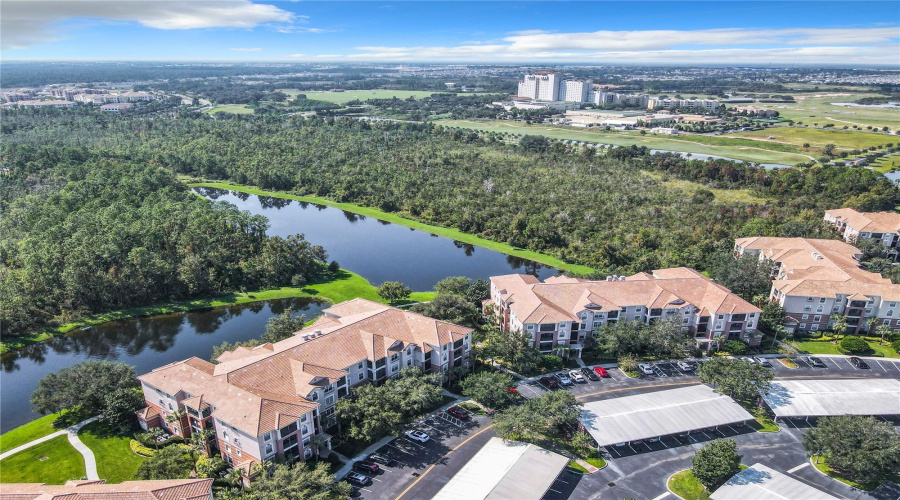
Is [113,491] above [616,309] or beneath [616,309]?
above

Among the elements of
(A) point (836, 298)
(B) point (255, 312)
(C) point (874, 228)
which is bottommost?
(B) point (255, 312)

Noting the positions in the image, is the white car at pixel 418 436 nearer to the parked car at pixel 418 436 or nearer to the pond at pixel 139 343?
the parked car at pixel 418 436

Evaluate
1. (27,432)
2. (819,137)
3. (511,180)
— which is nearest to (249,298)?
(27,432)

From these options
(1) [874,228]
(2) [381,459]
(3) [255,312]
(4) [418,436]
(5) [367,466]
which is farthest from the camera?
(1) [874,228]

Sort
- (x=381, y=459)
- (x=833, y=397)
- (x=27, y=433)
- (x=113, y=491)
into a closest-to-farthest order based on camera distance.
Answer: (x=113, y=491) < (x=381, y=459) < (x=27, y=433) < (x=833, y=397)

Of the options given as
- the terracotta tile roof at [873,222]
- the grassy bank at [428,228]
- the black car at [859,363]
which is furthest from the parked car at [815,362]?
the terracotta tile roof at [873,222]

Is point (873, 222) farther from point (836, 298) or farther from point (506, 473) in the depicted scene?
point (506, 473)

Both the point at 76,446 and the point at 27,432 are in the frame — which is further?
the point at 27,432
